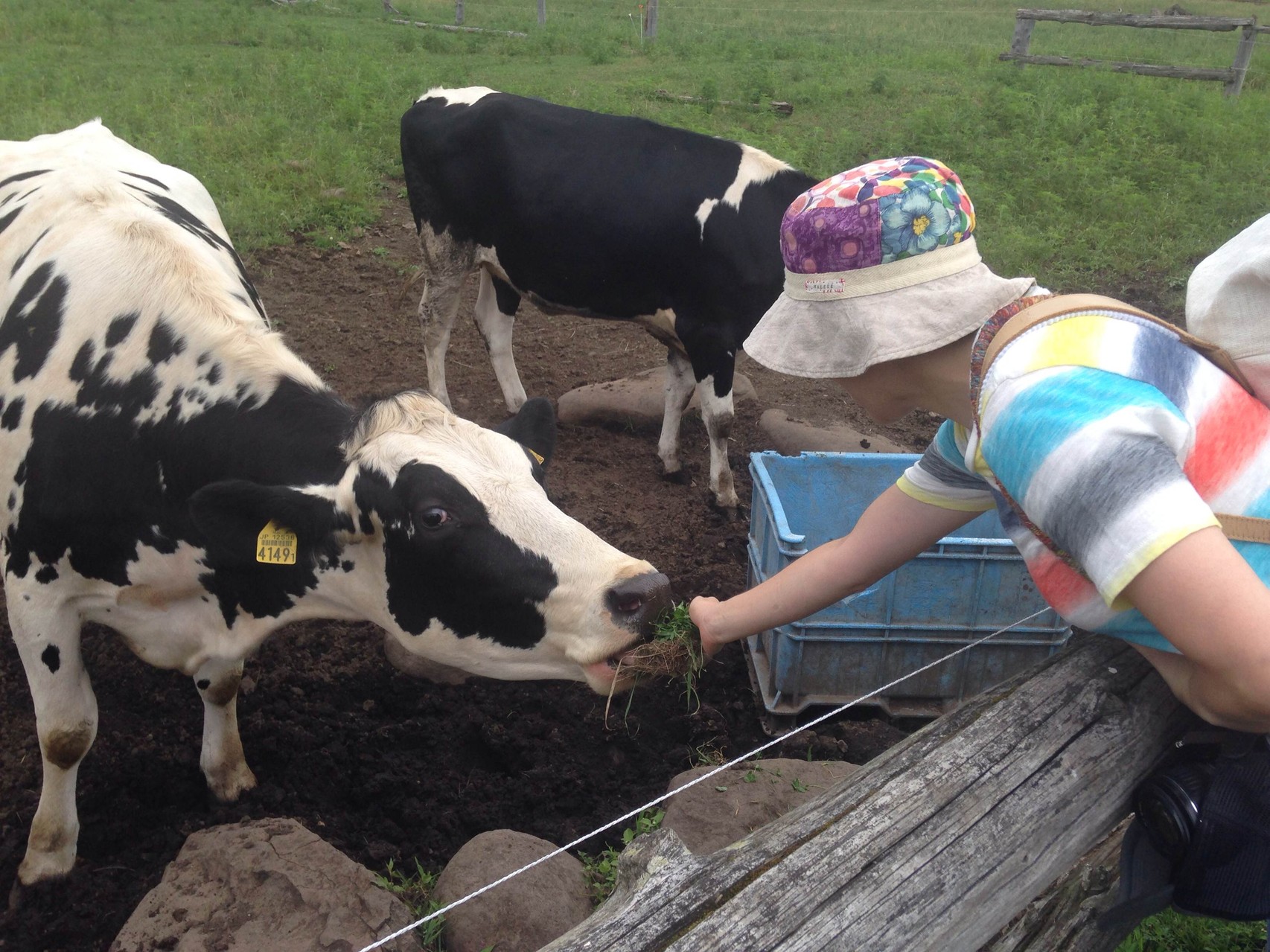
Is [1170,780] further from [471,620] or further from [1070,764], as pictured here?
[471,620]

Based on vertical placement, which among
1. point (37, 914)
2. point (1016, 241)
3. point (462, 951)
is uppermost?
point (1016, 241)

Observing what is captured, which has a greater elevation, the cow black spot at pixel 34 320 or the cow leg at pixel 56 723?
the cow black spot at pixel 34 320

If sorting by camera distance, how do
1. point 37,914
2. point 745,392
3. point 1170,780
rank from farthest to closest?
1. point 745,392
2. point 37,914
3. point 1170,780

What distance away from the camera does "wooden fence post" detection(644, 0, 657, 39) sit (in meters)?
15.5

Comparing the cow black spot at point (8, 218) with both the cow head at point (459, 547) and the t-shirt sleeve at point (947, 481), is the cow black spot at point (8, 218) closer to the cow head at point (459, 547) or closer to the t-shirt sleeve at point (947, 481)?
the cow head at point (459, 547)

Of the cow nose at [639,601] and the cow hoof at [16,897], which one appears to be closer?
the cow nose at [639,601]

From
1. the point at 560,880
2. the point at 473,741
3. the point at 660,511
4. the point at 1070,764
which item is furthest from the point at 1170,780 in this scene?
the point at 660,511

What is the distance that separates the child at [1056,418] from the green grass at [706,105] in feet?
20.4

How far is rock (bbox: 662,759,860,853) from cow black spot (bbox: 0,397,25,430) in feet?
6.53

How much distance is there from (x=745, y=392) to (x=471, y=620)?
386 cm

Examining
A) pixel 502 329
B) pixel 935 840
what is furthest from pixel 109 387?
pixel 502 329

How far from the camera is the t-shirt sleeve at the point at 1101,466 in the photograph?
1.13 m

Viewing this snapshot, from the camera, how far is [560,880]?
8.14 feet

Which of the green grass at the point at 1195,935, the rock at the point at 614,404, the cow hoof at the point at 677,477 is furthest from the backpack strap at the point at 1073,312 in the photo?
the rock at the point at 614,404
